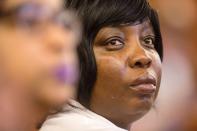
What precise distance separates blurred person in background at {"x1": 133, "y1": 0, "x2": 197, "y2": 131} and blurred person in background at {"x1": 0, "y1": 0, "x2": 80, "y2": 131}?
1086 mm

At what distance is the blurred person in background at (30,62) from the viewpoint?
0.24m

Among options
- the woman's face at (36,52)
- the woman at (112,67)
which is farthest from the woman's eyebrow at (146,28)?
the woman's face at (36,52)

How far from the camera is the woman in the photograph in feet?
2.00

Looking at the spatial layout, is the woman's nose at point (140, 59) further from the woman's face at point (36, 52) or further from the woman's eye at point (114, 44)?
the woman's face at point (36, 52)

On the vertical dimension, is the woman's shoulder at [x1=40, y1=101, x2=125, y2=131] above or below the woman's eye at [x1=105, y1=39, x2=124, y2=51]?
below

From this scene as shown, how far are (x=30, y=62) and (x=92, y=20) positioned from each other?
39 centimetres

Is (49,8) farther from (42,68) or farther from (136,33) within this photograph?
(136,33)

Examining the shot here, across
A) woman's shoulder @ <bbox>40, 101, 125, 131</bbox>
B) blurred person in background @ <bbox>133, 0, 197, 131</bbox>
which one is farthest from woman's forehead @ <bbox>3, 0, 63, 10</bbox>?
blurred person in background @ <bbox>133, 0, 197, 131</bbox>

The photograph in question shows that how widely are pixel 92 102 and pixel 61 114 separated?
1.9 inches

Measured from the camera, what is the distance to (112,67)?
613mm

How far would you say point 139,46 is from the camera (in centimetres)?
64

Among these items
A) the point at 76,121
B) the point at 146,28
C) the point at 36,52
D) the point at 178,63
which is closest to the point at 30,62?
the point at 36,52

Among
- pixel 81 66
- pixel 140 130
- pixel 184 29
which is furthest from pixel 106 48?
pixel 184 29

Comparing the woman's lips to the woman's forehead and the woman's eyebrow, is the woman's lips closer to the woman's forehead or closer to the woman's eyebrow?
the woman's eyebrow
